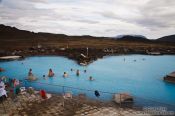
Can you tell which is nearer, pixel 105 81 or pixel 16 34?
pixel 105 81

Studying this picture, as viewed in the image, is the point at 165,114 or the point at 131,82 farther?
the point at 131,82

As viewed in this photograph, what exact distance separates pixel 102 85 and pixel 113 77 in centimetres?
699

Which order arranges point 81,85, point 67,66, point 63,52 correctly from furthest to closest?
point 63,52, point 67,66, point 81,85

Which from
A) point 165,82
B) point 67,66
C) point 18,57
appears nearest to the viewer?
point 165,82

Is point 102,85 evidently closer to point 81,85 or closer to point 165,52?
point 81,85

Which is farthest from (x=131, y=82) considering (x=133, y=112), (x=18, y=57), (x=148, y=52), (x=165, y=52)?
(x=165, y=52)

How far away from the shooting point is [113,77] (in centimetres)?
4294

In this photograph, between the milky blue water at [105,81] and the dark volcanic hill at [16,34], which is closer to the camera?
the milky blue water at [105,81]

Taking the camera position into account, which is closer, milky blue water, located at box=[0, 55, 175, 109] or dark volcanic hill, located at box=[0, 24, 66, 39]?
milky blue water, located at box=[0, 55, 175, 109]

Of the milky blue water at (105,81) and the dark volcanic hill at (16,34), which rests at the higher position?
the dark volcanic hill at (16,34)

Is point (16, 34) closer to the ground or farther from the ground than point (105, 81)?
farther from the ground

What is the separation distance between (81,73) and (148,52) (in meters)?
45.0

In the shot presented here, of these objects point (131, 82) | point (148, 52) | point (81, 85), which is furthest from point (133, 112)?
point (148, 52)

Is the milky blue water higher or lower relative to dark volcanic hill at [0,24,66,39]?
lower
